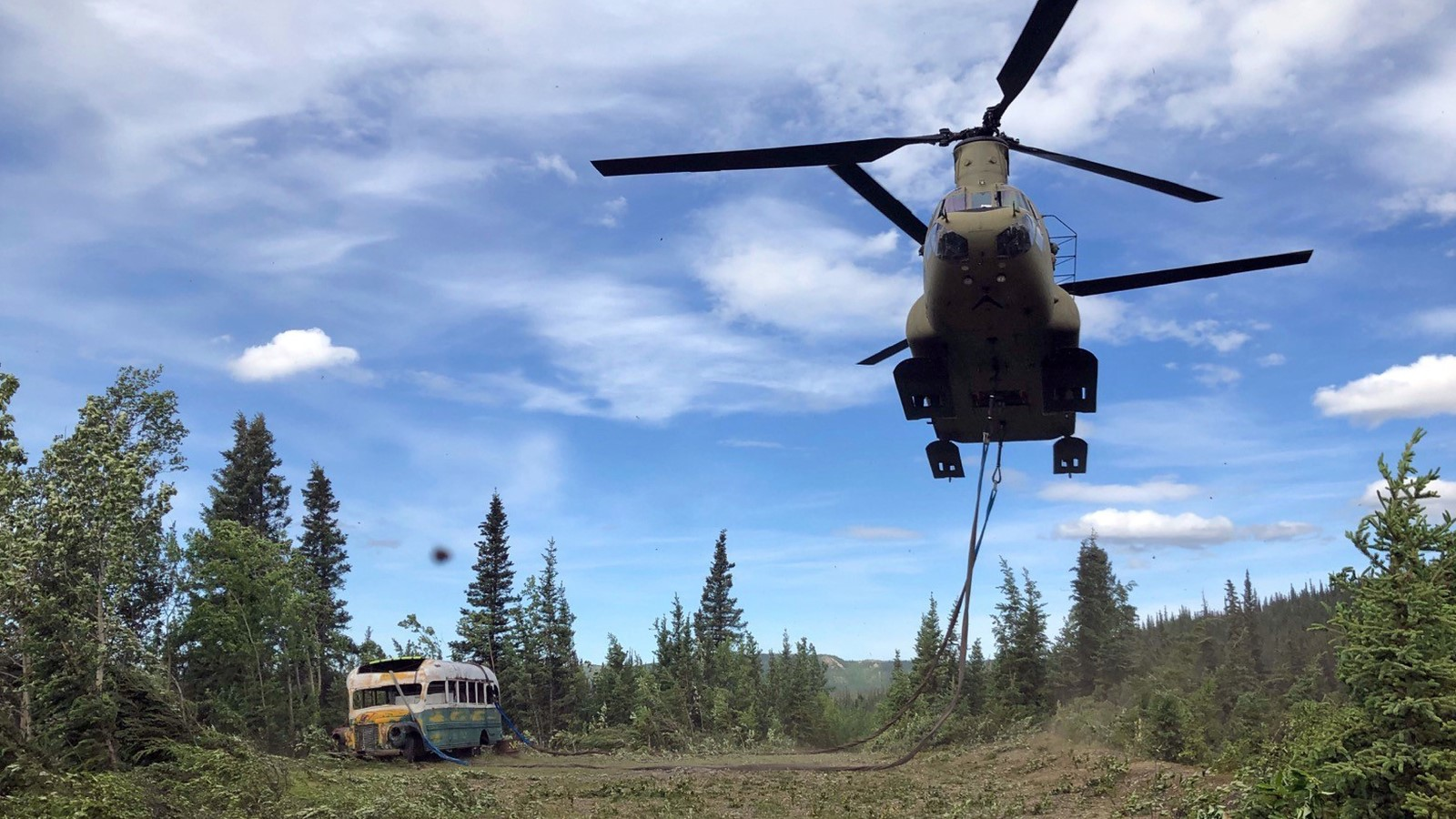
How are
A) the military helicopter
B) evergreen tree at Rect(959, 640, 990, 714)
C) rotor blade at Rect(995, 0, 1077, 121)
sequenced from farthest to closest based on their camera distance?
evergreen tree at Rect(959, 640, 990, 714)
the military helicopter
rotor blade at Rect(995, 0, 1077, 121)

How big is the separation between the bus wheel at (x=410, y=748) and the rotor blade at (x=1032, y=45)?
72.9ft

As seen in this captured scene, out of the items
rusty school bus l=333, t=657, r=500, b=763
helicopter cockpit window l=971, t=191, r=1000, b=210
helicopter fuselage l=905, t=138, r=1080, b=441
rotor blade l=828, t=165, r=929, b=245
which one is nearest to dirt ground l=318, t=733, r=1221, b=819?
rusty school bus l=333, t=657, r=500, b=763

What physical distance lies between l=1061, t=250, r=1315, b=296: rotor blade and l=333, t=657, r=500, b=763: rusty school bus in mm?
20690

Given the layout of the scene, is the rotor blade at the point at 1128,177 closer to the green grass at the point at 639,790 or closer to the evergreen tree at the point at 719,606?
the green grass at the point at 639,790

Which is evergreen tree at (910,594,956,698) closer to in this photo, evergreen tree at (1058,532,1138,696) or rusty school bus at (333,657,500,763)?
evergreen tree at (1058,532,1138,696)

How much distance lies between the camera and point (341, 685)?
150 feet

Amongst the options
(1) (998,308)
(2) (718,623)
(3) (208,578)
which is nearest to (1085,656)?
(2) (718,623)

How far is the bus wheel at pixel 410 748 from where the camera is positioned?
989 inches

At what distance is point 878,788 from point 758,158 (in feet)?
43.8

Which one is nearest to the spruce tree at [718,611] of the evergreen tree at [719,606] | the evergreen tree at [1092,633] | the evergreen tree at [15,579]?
the evergreen tree at [719,606]

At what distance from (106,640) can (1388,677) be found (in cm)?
3002

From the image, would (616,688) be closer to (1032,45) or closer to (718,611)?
(718,611)

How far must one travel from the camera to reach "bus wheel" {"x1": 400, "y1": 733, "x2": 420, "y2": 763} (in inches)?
989

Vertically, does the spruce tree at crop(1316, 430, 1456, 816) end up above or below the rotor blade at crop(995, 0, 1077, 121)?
below
